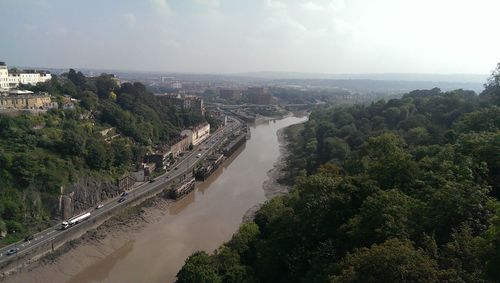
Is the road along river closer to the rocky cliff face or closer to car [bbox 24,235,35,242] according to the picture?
car [bbox 24,235,35,242]

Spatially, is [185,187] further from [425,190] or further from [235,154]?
[425,190]

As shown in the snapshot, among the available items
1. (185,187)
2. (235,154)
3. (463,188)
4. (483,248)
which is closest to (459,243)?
(483,248)

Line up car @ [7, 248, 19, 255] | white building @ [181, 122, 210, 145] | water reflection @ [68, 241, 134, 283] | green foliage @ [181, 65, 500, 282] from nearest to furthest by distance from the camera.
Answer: green foliage @ [181, 65, 500, 282] → car @ [7, 248, 19, 255] → water reflection @ [68, 241, 134, 283] → white building @ [181, 122, 210, 145]

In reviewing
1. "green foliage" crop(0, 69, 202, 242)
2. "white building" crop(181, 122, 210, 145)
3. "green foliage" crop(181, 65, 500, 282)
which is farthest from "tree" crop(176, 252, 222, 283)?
"white building" crop(181, 122, 210, 145)

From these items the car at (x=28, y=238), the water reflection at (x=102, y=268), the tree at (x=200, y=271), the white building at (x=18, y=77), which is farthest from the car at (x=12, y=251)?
the white building at (x=18, y=77)

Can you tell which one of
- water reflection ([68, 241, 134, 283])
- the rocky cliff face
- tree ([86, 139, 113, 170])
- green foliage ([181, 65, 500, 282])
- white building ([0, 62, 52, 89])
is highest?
white building ([0, 62, 52, 89])
